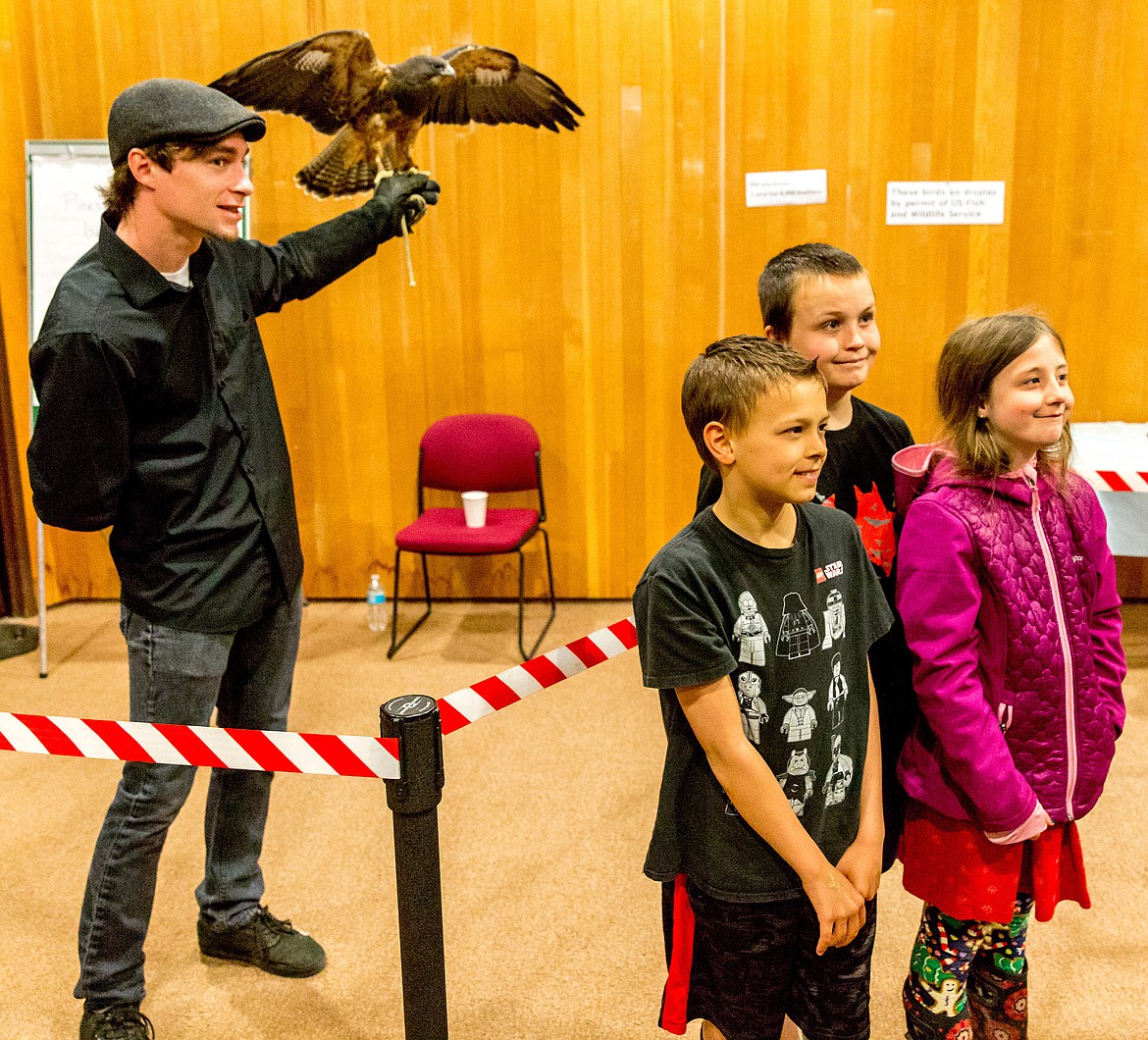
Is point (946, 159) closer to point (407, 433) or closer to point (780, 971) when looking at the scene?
point (407, 433)

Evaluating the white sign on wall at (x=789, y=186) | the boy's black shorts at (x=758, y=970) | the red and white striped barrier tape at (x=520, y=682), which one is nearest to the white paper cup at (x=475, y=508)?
the white sign on wall at (x=789, y=186)

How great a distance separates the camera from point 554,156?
424 centimetres

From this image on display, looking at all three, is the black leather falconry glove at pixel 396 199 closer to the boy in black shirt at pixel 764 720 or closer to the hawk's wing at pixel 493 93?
the hawk's wing at pixel 493 93

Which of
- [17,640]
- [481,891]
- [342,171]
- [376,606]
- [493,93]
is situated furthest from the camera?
[376,606]

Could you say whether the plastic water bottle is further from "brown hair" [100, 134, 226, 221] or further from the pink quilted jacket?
the pink quilted jacket

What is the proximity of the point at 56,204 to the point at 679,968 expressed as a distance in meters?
3.53

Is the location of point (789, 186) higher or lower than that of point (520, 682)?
higher

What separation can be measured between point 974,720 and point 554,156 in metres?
3.38

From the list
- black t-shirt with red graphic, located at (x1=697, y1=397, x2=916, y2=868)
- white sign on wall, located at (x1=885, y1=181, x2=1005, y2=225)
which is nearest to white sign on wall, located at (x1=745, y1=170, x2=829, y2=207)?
white sign on wall, located at (x1=885, y1=181, x2=1005, y2=225)

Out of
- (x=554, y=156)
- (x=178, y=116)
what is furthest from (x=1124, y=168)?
(x=178, y=116)

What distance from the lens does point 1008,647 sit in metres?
1.46

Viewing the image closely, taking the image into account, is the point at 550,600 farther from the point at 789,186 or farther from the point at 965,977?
the point at 965,977

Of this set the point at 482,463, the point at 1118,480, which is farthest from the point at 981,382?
the point at 482,463

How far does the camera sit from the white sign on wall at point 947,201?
416cm
